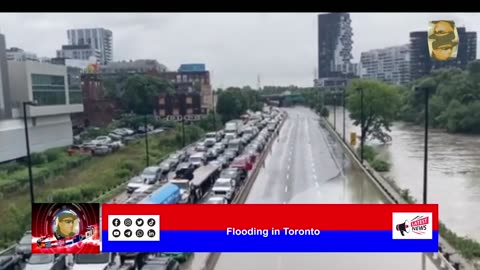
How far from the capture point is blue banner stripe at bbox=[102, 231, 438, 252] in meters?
1.56

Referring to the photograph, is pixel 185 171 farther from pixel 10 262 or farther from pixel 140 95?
pixel 10 262

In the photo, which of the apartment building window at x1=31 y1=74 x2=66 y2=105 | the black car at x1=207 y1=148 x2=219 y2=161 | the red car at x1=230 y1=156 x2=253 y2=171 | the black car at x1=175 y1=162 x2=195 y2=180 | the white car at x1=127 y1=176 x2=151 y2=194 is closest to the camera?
the apartment building window at x1=31 y1=74 x2=66 y2=105

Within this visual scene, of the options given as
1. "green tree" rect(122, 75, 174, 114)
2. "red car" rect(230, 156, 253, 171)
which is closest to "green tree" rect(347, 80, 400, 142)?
"red car" rect(230, 156, 253, 171)

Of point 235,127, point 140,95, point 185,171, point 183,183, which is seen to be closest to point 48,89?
point 140,95

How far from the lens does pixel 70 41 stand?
2424 mm

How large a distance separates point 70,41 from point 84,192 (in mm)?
1521

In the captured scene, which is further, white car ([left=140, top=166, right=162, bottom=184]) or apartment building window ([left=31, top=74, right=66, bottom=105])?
white car ([left=140, top=166, right=162, bottom=184])

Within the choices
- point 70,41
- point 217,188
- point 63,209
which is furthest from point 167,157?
point 63,209

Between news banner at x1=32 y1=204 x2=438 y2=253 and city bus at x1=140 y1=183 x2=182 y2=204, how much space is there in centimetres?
153

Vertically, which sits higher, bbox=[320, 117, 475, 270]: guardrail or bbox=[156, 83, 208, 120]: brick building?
bbox=[156, 83, 208, 120]: brick building

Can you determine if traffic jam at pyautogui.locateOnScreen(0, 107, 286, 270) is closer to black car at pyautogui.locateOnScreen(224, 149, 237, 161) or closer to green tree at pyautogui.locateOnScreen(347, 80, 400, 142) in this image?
black car at pyautogui.locateOnScreen(224, 149, 237, 161)

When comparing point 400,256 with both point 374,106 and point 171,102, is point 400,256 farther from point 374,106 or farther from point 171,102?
point 374,106

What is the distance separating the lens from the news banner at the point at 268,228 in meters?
1.56

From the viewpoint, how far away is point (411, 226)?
157 centimetres
